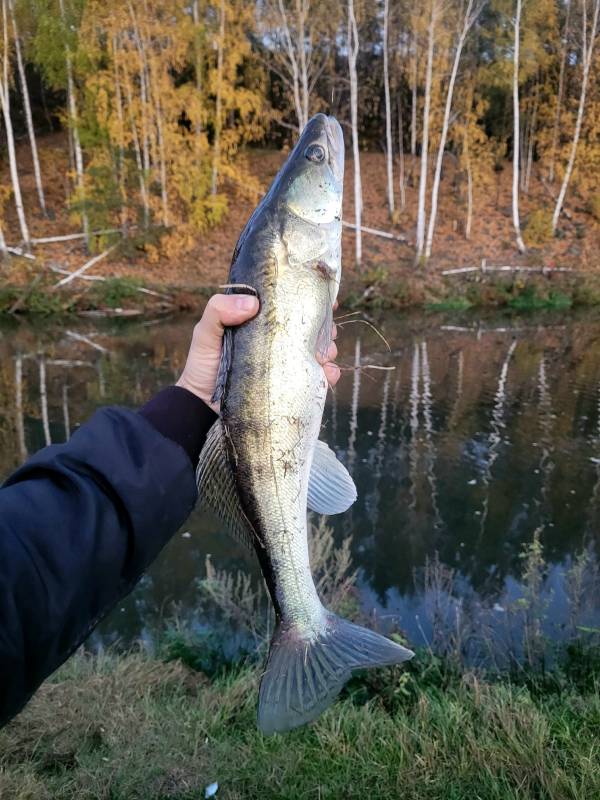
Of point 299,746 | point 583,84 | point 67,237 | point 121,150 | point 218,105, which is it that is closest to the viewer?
point 299,746

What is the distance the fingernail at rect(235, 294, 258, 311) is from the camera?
69.3 inches

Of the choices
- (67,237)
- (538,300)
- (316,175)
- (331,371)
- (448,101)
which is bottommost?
(538,300)

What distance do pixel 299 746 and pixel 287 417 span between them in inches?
107

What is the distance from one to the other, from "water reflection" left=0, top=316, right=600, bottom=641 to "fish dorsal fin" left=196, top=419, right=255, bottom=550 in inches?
22.9

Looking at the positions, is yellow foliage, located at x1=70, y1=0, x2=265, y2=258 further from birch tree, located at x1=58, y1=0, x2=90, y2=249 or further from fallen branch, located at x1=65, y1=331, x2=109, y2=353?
fallen branch, located at x1=65, y1=331, x2=109, y2=353

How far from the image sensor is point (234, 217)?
2498 centimetres

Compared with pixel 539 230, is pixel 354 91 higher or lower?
A: higher

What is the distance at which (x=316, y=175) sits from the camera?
1.87m

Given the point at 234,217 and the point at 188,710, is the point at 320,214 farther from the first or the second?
the point at 234,217

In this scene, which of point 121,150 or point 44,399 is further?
point 121,150

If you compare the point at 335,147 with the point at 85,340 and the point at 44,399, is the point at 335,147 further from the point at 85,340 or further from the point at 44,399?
the point at 85,340

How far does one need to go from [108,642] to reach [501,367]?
11.4 metres

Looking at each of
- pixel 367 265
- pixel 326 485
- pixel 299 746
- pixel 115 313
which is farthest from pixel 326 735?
pixel 367 265

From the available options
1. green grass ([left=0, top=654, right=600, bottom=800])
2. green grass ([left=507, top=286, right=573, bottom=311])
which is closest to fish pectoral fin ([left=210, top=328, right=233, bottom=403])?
green grass ([left=0, top=654, right=600, bottom=800])
